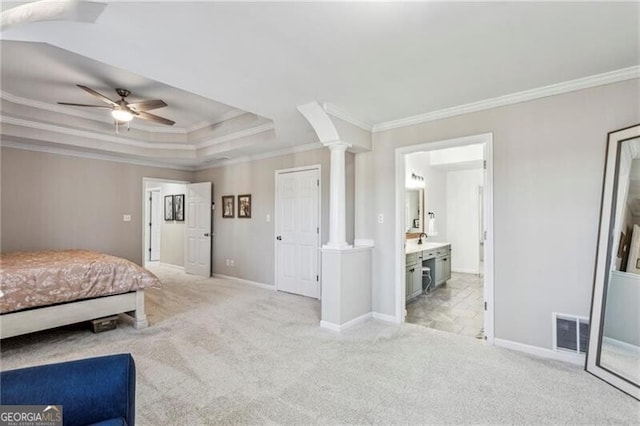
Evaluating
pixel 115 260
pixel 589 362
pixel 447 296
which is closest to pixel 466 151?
pixel 447 296

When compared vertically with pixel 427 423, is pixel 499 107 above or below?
above

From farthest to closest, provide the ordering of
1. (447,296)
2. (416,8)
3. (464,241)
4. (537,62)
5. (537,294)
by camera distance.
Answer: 1. (464,241)
2. (447,296)
3. (537,294)
4. (537,62)
5. (416,8)

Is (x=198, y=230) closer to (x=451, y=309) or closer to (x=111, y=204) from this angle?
(x=111, y=204)

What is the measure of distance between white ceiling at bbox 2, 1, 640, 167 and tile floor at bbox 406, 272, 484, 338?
2.47 metres

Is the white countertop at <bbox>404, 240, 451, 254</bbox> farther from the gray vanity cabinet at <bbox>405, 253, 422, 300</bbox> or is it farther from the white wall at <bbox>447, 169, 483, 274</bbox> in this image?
Result: the white wall at <bbox>447, 169, 483, 274</bbox>

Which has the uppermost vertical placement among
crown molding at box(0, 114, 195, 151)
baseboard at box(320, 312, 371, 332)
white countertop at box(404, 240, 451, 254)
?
crown molding at box(0, 114, 195, 151)

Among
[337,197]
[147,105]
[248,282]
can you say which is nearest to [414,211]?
[337,197]

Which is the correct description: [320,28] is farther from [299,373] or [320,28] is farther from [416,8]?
[299,373]

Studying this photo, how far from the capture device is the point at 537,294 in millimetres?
2783

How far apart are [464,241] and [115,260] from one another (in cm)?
660

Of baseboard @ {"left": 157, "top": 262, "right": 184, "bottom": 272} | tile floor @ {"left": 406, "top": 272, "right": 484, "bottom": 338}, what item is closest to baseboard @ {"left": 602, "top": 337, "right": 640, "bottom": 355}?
tile floor @ {"left": 406, "top": 272, "right": 484, "bottom": 338}

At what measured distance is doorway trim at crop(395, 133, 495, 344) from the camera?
302 centimetres

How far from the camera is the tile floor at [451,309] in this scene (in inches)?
137

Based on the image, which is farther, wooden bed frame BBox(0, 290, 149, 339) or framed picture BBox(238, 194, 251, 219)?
framed picture BBox(238, 194, 251, 219)
